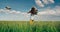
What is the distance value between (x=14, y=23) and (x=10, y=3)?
247mm

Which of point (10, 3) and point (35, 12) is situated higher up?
point (10, 3)

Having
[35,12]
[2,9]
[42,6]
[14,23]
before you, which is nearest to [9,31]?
[14,23]

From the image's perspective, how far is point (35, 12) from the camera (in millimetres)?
1337

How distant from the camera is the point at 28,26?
1.34 m

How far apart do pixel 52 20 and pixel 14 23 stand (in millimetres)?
457

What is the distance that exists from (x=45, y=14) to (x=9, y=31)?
48cm

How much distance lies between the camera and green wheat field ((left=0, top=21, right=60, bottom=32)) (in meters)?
1.33

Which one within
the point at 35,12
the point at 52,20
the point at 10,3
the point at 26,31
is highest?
the point at 10,3

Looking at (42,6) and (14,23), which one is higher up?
(42,6)

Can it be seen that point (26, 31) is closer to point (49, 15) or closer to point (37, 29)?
point (37, 29)

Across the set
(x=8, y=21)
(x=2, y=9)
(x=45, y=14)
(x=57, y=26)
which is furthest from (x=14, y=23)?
(x=57, y=26)

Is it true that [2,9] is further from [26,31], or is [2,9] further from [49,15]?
[49,15]

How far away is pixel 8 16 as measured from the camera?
1.33m

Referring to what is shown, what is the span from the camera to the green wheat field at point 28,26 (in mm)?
1327
